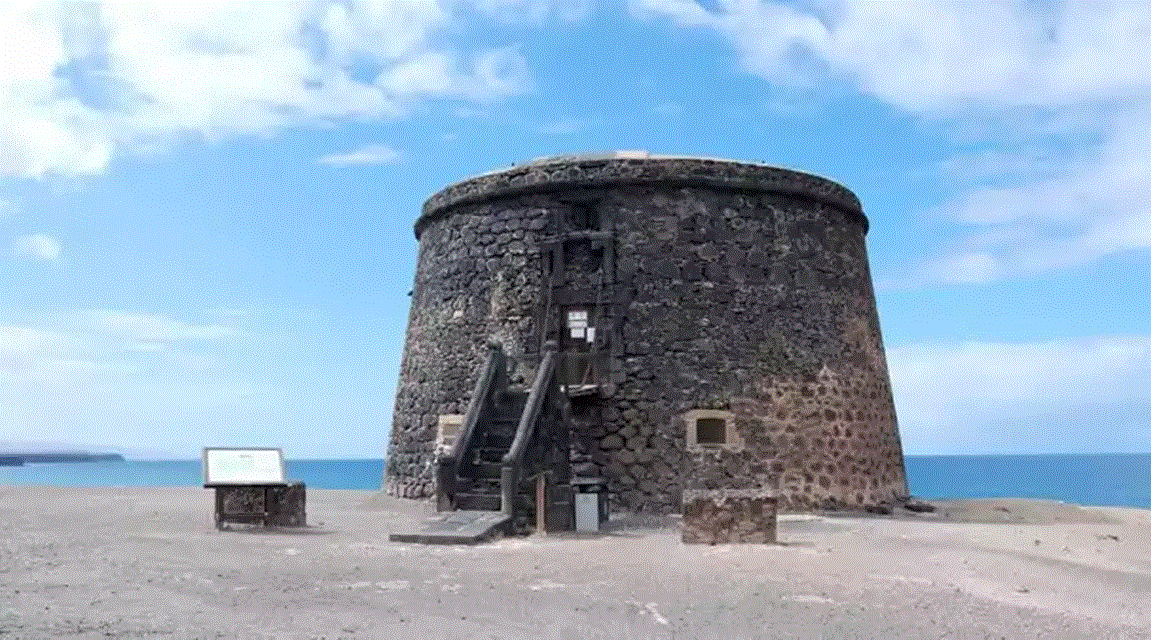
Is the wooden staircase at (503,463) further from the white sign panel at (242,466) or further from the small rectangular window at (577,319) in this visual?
the white sign panel at (242,466)

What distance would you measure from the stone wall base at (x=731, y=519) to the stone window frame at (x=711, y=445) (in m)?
4.73

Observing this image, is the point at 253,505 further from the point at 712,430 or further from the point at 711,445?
the point at 712,430

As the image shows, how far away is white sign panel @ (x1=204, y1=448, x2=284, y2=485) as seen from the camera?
585 inches

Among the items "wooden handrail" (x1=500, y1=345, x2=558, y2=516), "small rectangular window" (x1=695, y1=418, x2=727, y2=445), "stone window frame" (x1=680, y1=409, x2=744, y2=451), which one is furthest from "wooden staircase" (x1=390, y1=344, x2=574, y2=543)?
"small rectangular window" (x1=695, y1=418, x2=727, y2=445)

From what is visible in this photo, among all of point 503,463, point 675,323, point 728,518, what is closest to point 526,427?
point 503,463

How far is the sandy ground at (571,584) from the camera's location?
8281mm

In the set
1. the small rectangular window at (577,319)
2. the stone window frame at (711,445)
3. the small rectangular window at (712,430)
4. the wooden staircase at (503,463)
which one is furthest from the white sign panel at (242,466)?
the small rectangular window at (712,430)

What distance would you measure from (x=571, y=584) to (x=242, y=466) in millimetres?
6526

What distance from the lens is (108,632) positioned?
7.61m

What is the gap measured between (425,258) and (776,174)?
6.90 m

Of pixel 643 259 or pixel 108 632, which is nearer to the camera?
pixel 108 632

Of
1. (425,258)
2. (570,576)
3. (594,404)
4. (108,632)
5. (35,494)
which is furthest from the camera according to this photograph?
(35,494)

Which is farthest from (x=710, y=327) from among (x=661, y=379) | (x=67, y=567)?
(x=67, y=567)

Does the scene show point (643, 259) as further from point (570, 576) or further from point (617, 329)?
point (570, 576)
